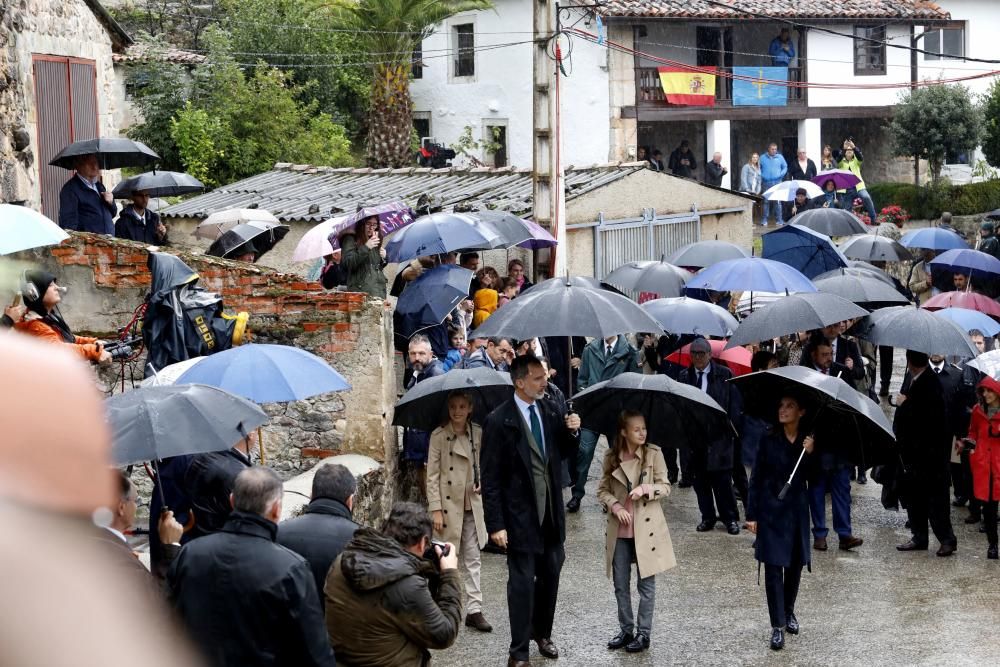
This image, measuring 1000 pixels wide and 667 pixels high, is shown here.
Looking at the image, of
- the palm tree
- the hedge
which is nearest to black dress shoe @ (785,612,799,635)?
the palm tree

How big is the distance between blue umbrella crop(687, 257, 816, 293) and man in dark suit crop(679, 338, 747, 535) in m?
1.61

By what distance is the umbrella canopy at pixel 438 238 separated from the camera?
12083 millimetres

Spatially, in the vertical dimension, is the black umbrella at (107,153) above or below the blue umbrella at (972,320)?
above

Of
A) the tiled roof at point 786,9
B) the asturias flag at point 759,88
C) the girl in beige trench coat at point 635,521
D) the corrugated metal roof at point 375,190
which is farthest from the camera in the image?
the asturias flag at point 759,88

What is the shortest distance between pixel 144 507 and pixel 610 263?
11.6 meters

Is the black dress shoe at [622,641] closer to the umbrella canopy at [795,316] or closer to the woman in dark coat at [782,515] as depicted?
the woman in dark coat at [782,515]

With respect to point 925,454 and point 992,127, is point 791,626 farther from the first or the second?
point 992,127

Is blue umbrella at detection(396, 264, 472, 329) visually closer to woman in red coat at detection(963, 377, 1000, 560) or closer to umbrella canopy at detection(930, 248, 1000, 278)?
woman in red coat at detection(963, 377, 1000, 560)

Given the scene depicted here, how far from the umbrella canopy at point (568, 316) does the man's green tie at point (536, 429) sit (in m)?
0.78

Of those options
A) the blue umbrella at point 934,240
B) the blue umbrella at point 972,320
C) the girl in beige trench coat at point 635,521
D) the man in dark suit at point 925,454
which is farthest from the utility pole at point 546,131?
the girl in beige trench coat at point 635,521

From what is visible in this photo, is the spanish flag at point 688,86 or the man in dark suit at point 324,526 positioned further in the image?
the spanish flag at point 688,86

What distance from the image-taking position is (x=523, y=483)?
759 centimetres

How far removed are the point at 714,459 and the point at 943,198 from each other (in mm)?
22337

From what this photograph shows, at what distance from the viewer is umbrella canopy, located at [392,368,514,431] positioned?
8688 mm
